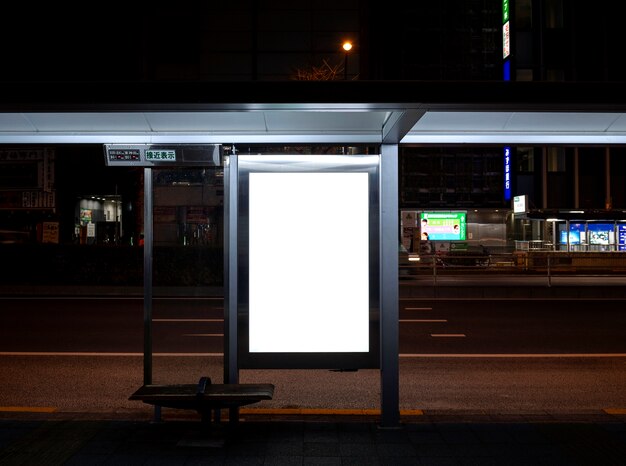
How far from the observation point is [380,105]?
167 inches

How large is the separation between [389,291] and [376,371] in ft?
11.0

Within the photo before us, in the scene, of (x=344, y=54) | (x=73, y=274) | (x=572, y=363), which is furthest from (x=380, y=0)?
(x=572, y=363)

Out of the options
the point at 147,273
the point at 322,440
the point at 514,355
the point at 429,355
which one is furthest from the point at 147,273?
the point at 514,355

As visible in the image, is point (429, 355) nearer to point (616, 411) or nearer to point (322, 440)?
point (616, 411)

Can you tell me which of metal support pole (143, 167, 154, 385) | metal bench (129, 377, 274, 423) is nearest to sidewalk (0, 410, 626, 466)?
metal bench (129, 377, 274, 423)

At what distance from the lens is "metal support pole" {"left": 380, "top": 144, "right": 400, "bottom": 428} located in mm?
4953

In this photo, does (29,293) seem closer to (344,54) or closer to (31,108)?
(344,54)

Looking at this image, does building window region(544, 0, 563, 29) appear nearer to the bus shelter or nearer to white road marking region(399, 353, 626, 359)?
white road marking region(399, 353, 626, 359)

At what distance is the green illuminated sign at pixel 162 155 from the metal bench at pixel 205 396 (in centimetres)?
187

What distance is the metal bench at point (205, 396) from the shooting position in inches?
179

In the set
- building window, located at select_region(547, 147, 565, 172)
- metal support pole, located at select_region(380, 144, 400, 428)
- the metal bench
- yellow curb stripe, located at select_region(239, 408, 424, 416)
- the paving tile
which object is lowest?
yellow curb stripe, located at select_region(239, 408, 424, 416)

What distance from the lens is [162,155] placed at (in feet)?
16.1

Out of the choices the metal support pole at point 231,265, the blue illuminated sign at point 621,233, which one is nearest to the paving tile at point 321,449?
the metal support pole at point 231,265

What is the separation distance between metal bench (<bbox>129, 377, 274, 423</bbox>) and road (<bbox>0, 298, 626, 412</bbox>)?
5.45 feet
